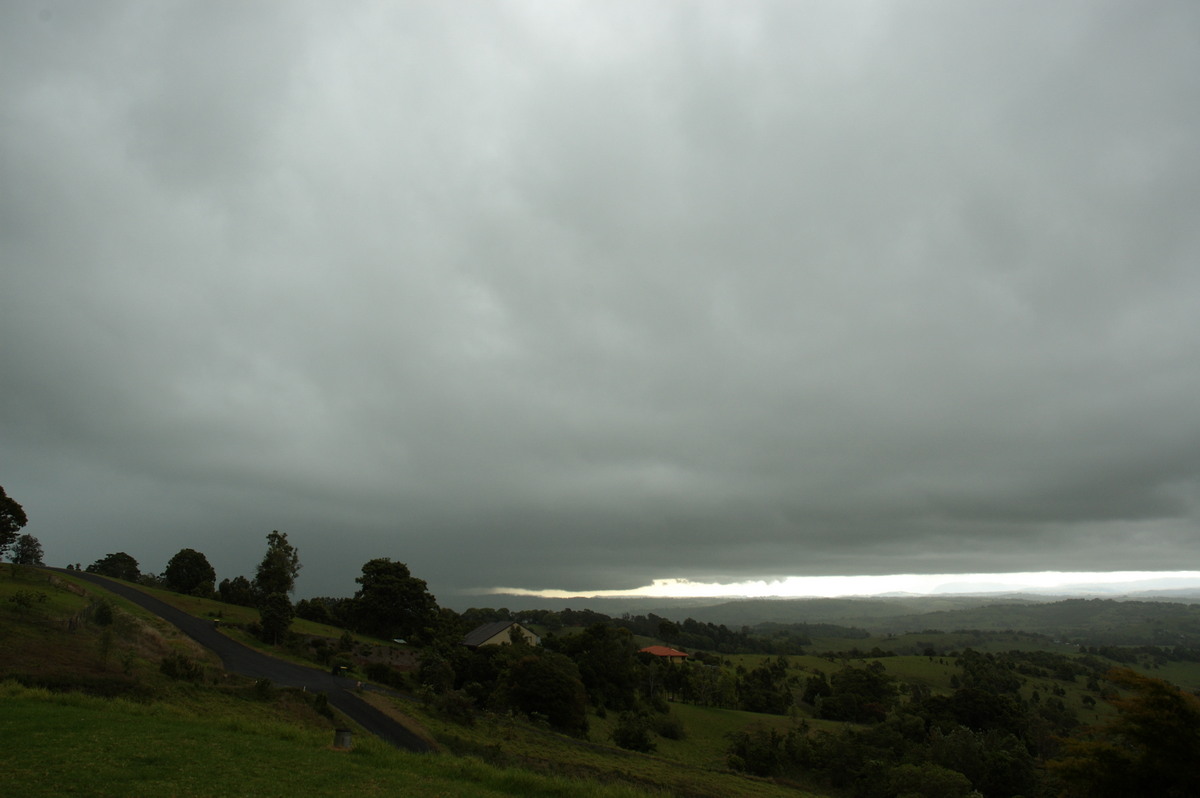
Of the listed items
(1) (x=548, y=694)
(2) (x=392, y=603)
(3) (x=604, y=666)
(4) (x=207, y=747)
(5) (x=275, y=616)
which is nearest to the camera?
(4) (x=207, y=747)

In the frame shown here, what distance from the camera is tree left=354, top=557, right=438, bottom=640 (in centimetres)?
7100

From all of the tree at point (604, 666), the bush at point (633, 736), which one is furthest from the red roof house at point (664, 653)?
the bush at point (633, 736)

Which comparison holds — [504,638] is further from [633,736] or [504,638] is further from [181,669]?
[181,669]

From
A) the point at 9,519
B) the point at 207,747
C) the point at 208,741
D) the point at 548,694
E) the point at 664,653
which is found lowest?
the point at 664,653

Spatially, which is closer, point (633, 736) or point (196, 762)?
point (196, 762)

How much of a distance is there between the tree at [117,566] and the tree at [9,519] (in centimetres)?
4924

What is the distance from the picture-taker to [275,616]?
47.6 metres

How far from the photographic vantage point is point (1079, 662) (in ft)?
383

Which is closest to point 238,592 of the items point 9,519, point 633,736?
point 9,519

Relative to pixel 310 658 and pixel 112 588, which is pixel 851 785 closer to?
pixel 310 658

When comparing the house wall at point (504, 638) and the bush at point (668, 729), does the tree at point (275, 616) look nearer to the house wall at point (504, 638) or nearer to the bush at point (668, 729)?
the house wall at point (504, 638)

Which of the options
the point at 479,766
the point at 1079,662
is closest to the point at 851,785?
the point at 479,766

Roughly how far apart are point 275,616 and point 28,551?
169 feet

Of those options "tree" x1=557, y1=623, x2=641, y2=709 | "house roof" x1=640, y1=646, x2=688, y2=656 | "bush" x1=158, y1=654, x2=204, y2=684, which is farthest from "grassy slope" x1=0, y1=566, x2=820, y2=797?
"house roof" x1=640, y1=646, x2=688, y2=656
